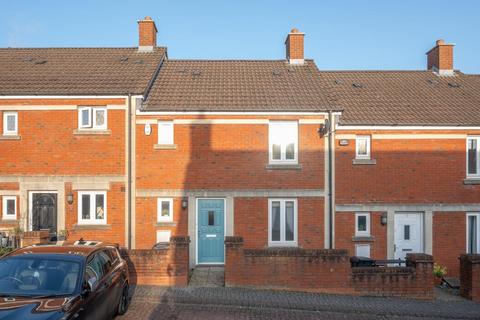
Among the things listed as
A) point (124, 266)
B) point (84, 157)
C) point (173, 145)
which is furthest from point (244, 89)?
point (124, 266)

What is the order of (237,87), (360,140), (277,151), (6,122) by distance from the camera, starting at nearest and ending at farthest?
(6,122) < (277,151) < (360,140) < (237,87)

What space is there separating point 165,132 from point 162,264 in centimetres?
519

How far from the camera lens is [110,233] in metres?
14.8

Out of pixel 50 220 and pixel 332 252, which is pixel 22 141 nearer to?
pixel 50 220

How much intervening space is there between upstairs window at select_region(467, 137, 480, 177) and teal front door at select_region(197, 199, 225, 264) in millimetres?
9194

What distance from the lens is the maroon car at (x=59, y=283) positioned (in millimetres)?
6324

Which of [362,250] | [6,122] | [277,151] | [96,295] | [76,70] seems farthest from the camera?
[76,70]

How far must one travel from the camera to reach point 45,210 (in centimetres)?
1492

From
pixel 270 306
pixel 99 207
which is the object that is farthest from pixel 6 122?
pixel 270 306

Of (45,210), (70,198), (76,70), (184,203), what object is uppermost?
(76,70)

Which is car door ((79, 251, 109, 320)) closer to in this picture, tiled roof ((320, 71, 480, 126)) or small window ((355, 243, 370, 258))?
small window ((355, 243, 370, 258))

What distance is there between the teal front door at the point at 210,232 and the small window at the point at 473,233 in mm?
8936

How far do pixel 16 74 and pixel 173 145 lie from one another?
22.1 ft

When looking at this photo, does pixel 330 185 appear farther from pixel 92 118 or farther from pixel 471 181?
pixel 92 118
